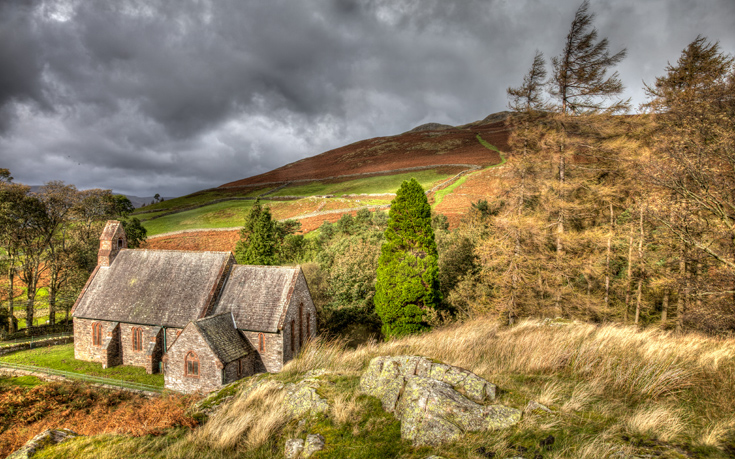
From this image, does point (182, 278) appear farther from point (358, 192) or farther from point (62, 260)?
point (358, 192)

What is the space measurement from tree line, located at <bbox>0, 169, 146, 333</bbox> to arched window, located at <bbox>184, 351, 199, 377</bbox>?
2842 centimetres

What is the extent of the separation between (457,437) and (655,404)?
3.59 meters

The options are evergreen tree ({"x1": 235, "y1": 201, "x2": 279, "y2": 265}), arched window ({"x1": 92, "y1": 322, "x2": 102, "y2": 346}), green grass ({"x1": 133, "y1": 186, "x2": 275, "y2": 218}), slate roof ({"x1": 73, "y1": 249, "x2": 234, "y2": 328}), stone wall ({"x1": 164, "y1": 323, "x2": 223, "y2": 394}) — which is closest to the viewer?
stone wall ({"x1": 164, "y1": 323, "x2": 223, "y2": 394})

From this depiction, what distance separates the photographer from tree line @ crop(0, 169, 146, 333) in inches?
1345

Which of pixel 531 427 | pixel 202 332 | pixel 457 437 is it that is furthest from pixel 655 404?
pixel 202 332

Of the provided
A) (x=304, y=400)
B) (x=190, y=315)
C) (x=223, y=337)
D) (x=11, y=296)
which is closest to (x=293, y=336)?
(x=223, y=337)

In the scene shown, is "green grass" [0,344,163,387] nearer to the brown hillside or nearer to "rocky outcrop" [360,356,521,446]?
"rocky outcrop" [360,356,521,446]

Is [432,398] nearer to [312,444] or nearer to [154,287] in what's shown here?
[312,444]

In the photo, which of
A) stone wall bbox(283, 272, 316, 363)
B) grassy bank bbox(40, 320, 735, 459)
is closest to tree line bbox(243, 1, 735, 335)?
stone wall bbox(283, 272, 316, 363)

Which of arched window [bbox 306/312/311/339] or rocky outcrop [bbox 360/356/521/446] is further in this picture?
arched window [bbox 306/312/311/339]

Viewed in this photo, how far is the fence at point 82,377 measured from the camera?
21.6m

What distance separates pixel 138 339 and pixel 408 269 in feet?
69.6

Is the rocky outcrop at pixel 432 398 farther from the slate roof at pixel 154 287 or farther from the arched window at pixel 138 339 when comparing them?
the arched window at pixel 138 339

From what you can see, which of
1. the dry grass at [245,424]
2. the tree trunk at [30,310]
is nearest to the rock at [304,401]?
the dry grass at [245,424]
